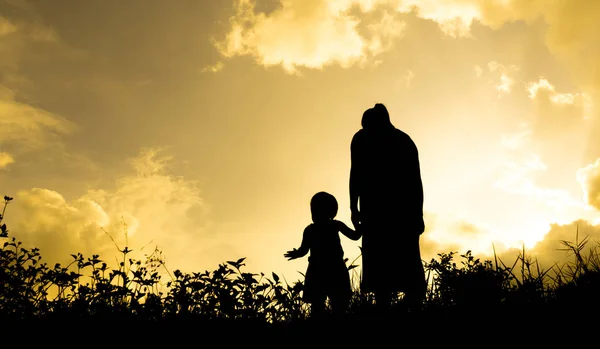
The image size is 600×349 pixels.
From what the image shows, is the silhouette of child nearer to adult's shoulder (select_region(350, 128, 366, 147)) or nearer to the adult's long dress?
the adult's long dress

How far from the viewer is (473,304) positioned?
383cm

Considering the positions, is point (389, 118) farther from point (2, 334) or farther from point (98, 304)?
point (2, 334)

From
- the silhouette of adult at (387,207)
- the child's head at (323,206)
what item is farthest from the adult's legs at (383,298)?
the child's head at (323,206)

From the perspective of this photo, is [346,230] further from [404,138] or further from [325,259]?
[404,138]

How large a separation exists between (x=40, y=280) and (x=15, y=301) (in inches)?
14.0

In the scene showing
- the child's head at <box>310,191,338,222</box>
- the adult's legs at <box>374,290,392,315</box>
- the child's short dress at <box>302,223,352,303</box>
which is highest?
the child's head at <box>310,191,338,222</box>

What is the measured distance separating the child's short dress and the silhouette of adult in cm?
89

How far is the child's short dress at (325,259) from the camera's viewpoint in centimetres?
643

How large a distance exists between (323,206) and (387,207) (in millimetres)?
1309

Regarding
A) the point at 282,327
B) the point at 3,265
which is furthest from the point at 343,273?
the point at 3,265

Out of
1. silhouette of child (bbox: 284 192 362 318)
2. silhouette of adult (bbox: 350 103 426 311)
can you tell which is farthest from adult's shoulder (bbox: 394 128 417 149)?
silhouette of child (bbox: 284 192 362 318)

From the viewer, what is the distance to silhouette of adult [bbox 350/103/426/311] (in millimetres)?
5383

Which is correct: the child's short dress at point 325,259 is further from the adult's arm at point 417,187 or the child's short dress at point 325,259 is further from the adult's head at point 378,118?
the adult's head at point 378,118

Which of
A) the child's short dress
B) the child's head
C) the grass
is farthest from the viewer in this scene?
the child's head
